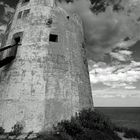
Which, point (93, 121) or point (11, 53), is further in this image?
point (11, 53)

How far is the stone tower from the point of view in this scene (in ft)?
26.1

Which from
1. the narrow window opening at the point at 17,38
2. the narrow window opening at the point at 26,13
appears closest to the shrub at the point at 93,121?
the narrow window opening at the point at 17,38

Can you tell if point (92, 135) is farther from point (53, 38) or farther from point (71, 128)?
point (53, 38)

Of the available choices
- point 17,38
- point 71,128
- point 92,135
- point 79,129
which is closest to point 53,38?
point 17,38

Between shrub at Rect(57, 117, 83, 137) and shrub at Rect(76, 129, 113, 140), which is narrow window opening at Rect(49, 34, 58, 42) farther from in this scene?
shrub at Rect(76, 129, 113, 140)

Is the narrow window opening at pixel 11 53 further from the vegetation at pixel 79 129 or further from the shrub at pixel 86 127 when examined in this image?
the shrub at pixel 86 127

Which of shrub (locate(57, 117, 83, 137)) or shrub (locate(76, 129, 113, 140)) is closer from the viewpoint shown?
shrub (locate(76, 129, 113, 140))

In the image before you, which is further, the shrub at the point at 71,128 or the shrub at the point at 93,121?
the shrub at the point at 93,121

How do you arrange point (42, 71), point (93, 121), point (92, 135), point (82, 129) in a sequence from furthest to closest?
point (93, 121)
point (42, 71)
point (82, 129)
point (92, 135)

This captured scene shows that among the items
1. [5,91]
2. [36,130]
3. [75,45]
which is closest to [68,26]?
[75,45]

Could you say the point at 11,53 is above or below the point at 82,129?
above

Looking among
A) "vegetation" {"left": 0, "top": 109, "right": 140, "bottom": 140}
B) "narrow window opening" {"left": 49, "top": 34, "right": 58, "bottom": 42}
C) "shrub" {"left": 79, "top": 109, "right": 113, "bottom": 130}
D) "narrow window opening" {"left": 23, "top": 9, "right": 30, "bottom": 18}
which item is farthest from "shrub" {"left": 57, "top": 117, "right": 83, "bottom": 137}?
"narrow window opening" {"left": 23, "top": 9, "right": 30, "bottom": 18}

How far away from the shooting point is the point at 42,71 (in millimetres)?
8633

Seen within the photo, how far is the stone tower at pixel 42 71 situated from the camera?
7949 millimetres
